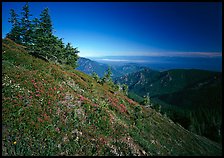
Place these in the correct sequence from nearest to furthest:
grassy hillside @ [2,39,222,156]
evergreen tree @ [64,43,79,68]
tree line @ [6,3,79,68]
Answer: grassy hillside @ [2,39,222,156], tree line @ [6,3,79,68], evergreen tree @ [64,43,79,68]

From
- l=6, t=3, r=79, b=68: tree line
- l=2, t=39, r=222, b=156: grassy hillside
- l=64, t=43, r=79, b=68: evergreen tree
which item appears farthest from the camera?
l=64, t=43, r=79, b=68: evergreen tree

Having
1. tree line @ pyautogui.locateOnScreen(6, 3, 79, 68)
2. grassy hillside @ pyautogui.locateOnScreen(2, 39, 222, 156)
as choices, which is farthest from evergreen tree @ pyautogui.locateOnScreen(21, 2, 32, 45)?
grassy hillside @ pyautogui.locateOnScreen(2, 39, 222, 156)

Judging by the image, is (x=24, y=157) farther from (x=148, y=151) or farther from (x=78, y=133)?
(x=148, y=151)

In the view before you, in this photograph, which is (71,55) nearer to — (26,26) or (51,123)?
(26,26)

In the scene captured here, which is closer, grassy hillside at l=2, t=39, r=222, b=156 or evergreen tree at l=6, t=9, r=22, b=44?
grassy hillside at l=2, t=39, r=222, b=156

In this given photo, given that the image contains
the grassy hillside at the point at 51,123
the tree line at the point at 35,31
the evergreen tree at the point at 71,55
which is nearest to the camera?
the grassy hillside at the point at 51,123

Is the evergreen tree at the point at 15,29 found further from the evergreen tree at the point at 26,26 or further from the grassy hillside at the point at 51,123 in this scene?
the grassy hillside at the point at 51,123

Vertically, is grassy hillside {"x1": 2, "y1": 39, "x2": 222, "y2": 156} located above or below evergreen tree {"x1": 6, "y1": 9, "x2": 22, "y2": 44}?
below

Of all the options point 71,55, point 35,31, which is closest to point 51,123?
point 35,31

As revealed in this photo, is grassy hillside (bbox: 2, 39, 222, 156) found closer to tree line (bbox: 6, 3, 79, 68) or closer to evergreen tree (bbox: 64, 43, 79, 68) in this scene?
tree line (bbox: 6, 3, 79, 68)

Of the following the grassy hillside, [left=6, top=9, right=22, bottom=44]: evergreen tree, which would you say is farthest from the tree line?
the grassy hillside

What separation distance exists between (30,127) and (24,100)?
3573mm

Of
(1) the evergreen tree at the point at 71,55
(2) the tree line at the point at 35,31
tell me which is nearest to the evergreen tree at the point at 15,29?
(2) the tree line at the point at 35,31

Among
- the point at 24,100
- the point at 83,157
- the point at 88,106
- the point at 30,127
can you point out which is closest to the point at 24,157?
the point at 30,127
